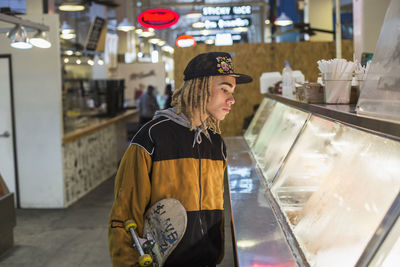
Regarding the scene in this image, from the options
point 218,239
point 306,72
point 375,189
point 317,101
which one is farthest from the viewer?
point 306,72

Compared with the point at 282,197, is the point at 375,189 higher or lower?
higher

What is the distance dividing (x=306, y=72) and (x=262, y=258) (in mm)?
6997

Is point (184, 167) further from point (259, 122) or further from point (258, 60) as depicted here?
point (258, 60)

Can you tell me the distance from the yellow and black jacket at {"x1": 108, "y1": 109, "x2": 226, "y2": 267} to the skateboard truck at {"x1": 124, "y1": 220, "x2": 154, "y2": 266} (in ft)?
0.12

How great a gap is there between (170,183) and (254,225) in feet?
1.72

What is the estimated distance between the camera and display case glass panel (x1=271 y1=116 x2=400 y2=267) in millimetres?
1642

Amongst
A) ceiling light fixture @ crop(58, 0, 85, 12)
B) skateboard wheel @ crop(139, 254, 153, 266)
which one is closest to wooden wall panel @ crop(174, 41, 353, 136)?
ceiling light fixture @ crop(58, 0, 85, 12)

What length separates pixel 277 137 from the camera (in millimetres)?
3848

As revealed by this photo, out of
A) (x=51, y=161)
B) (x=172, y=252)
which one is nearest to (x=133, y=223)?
(x=172, y=252)

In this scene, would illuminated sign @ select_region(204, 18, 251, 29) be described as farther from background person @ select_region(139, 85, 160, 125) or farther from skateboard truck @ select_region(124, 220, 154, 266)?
skateboard truck @ select_region(124, 220, 154, 266)

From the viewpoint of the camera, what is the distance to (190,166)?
6.73ft

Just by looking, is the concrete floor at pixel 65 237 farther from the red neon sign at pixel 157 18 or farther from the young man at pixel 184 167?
the young man at pixel 184 167

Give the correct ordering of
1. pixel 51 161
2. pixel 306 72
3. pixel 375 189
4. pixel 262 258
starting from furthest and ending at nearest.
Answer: pixel 306 72 < pixel 51 161 < pixel 262 258 < pixel 375 189

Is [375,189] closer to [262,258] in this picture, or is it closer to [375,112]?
[375,112]
